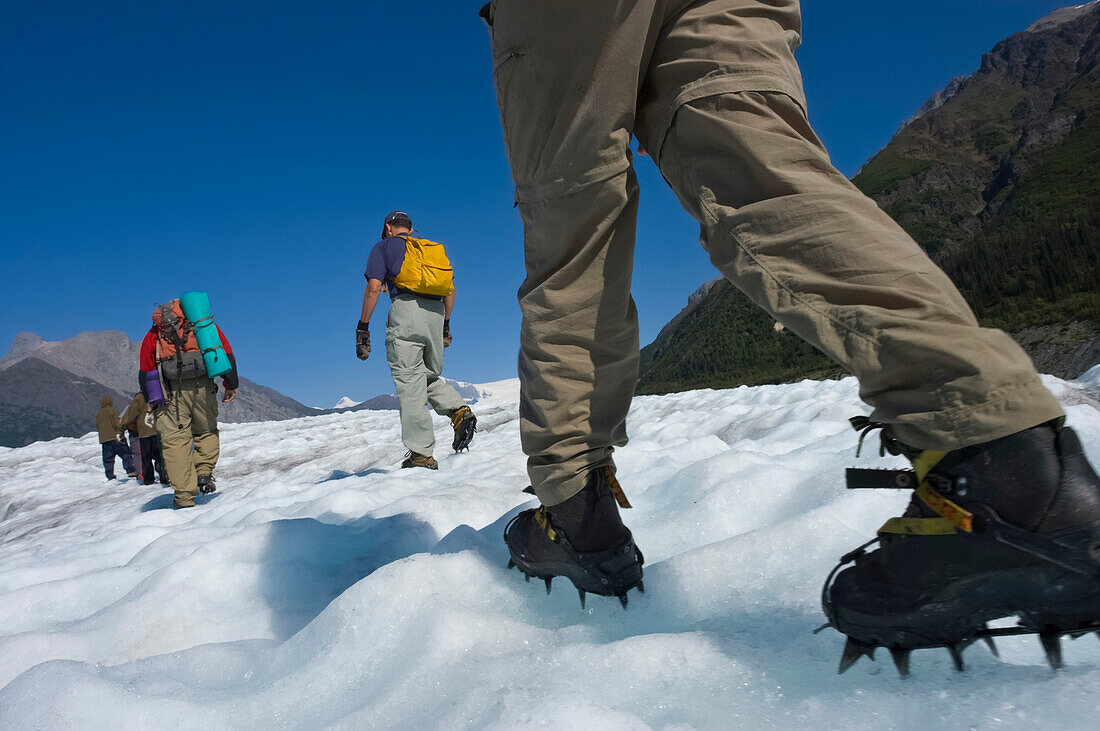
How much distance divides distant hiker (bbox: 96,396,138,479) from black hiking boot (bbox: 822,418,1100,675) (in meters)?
11.6

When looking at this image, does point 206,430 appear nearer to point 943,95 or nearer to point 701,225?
point 701,225

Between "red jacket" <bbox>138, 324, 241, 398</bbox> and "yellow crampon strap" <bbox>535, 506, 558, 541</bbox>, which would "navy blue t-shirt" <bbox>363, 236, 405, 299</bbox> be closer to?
"red jacket" <bbox>138, 324, 241, 398</bbox>

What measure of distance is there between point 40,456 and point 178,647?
45.1 ft

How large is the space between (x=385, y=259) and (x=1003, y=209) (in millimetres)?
76245

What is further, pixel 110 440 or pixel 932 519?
pixel 110 440

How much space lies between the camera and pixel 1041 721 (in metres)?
0.69

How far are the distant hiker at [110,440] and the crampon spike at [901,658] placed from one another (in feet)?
37.9

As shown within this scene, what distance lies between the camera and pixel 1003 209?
60.7 m

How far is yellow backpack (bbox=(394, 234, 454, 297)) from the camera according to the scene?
472 cm

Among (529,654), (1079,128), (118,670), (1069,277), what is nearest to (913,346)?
(529,654)

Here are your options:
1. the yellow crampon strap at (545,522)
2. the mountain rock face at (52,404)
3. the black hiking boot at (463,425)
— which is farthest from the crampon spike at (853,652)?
the mountain rock face at (52,404)

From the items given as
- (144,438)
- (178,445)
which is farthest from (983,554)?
(144,438)

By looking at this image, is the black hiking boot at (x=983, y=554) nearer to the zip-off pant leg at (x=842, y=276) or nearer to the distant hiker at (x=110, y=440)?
the zip-off pant leg at (x=842, y=276)

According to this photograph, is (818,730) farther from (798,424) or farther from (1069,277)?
(1069,277)
